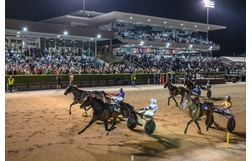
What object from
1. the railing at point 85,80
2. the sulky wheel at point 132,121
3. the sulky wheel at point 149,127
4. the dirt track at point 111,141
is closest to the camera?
the dirt track at point 111,141

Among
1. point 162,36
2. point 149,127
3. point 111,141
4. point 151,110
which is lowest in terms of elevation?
point 111,141

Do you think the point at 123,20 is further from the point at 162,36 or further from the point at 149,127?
the point at 149,127

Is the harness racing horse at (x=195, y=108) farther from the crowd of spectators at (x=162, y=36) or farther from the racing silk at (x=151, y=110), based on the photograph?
the crowd of spectators at (x=162, y=36)

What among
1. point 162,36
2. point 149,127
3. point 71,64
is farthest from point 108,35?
point 149,127

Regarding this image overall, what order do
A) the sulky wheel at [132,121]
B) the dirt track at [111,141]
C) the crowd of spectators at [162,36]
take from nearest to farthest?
the dirt track at [111,141]
the sulky wheel at [132,121]
the crowd of spectators at [162,36]

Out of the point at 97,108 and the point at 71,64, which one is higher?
the point at 71,64

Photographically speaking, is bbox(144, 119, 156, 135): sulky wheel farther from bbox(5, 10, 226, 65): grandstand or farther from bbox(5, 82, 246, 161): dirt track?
bbox(5, 10, 226, 65): grandstand

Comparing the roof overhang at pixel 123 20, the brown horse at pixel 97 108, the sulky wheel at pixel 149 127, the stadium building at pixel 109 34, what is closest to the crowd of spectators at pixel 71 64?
the stadium building at pixel 109 34

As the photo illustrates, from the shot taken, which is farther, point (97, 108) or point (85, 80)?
point (85, 80)

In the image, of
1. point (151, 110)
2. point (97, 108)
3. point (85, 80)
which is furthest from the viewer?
point (85, 80)

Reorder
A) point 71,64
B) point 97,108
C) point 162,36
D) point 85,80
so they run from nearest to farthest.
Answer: point 97,108 < point 85,80 < point 71,64 < point 162,36

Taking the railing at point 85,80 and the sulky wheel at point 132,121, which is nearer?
the sulky wheel at point 132,121

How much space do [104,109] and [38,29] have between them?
92.3 ft

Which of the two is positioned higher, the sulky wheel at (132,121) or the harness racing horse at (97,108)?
the harness racing horse at (97,108)
